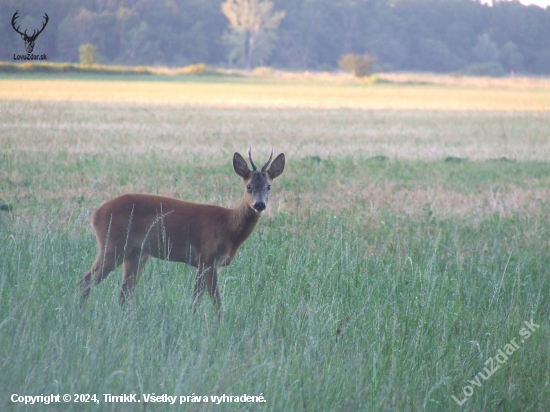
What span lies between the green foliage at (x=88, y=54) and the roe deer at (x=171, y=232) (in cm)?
5015

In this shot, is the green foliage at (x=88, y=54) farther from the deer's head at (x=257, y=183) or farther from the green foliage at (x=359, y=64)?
the deer's head at (x=257, y=183)

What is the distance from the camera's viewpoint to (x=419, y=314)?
5762 millimetres

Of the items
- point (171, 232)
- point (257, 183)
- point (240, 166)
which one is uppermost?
point (240, 166)

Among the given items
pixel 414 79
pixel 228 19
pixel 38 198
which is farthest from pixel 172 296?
pixel 228 19

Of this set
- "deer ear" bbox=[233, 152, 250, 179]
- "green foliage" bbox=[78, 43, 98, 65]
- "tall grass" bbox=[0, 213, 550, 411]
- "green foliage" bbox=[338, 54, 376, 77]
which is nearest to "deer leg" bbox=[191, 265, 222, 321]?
"tall grass" bbox=[0, 213, 550, 411]

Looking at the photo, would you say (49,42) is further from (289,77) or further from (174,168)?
(174,168)

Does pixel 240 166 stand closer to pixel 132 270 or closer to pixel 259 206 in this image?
pixel 259 206

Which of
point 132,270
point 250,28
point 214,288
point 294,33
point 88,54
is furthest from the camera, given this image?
point 294,33

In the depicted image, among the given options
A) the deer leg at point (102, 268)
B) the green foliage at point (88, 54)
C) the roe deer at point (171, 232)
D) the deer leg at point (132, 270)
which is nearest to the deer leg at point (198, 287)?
the roe deer at point (171, 232)

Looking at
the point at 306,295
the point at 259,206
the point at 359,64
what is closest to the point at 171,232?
the point at 259,206

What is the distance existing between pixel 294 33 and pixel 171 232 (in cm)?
8543

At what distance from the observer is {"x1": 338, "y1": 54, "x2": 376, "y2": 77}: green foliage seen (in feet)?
268

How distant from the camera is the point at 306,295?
Answer: 617 cm

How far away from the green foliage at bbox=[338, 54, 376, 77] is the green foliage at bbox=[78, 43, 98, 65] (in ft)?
109
